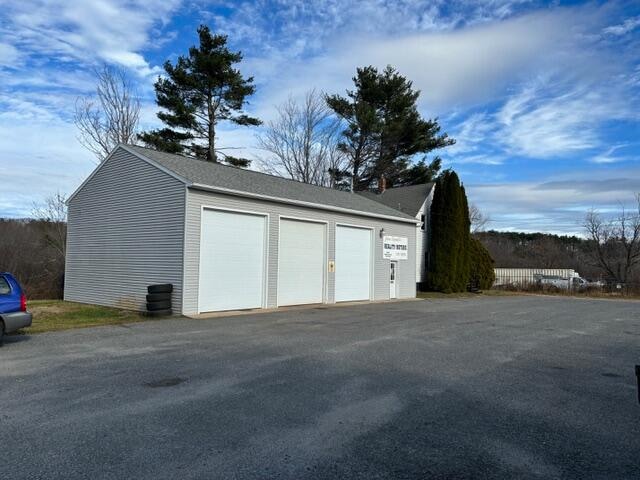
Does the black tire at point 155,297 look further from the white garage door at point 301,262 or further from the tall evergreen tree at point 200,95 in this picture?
the tall evergreen tree at point 200,95

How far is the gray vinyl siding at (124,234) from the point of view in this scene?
47.3ft

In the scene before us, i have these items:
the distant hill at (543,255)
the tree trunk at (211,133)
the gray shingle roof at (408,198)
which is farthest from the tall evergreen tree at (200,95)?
the distant hill at (543,255)

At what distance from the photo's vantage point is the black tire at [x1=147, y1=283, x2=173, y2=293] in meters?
13.5

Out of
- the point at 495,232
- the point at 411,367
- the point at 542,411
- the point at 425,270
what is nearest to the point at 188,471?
the point at 542,411

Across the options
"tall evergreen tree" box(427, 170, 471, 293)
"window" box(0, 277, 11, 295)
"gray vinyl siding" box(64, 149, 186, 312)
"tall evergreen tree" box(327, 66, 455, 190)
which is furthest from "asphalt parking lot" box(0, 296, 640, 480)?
"tall evergreen tree" box(327, 66, 455, 190)

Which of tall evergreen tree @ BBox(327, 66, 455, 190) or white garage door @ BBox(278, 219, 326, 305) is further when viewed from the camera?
tall evergreen tree @ BBox(327, 66, 455, 190)

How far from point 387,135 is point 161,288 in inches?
1043

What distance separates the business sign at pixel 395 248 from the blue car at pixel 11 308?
1536cm

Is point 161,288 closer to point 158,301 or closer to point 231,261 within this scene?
point 158,301

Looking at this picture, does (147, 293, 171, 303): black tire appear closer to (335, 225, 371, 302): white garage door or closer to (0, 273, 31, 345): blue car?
(0, 273, 31, 345): blue car

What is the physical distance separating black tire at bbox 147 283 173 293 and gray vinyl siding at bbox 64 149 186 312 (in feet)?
0.54

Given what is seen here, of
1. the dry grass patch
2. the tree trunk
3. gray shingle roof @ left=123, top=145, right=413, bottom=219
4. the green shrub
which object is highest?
the tree trunk

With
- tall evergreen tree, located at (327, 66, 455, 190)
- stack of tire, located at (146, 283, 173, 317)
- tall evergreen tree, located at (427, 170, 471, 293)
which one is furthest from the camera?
tall evergreen tree, located at (327, 66, 455, 190)

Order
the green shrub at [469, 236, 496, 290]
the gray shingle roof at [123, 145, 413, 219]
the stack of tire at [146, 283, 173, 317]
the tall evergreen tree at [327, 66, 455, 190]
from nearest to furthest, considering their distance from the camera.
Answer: the stack of tire at [146, 283, 173, 317], the gray shingle roof at [123, 145, 413, 219], the green shrub at [469, 236, 496, 290], the tall evergreen tree at [327, 66, 455, 190]
